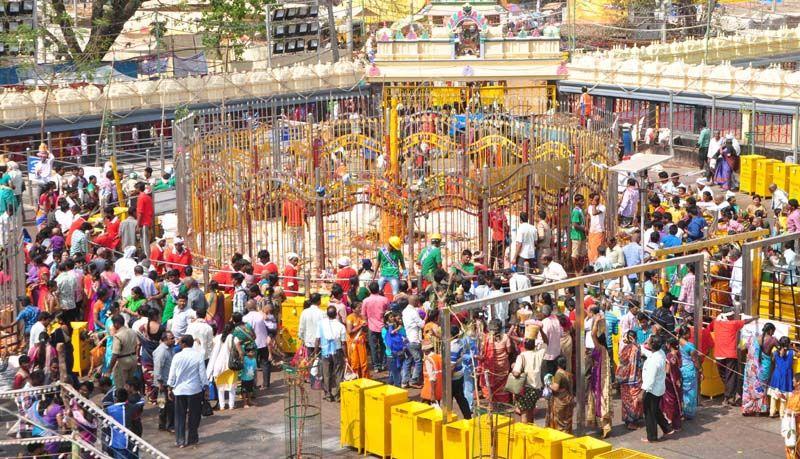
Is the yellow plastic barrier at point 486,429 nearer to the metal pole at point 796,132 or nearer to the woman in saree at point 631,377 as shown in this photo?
the woman in saree at point 631,377

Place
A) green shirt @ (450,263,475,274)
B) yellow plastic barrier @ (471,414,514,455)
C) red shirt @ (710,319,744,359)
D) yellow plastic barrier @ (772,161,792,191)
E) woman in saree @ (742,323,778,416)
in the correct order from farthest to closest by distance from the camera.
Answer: yellow plastic barrier @ (772,161,792,191) → green shirt @ (450,263,475,274) → red shirt @ (710,319,744,359) → woman in saree @ (742,323,778,416) → yellow plastic barrier @ (471,414,514,455)

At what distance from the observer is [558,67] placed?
32.9 meters

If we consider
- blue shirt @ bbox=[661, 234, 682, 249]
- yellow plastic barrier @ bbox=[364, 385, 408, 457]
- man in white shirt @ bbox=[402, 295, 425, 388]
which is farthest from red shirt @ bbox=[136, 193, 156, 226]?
yellow plastic barrier @ bbox=[364, 385, 408, 457]

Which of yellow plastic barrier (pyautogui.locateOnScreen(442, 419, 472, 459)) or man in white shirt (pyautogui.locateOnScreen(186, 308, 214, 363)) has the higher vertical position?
man in white shirt (pyautogui.locateOnScreen(186, 308, 214, 363))

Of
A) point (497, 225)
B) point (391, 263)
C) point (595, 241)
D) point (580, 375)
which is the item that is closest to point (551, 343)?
point (580, 375)

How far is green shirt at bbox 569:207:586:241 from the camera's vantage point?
A: 21.6 m

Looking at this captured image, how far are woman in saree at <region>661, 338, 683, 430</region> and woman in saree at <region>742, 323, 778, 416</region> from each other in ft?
2.95

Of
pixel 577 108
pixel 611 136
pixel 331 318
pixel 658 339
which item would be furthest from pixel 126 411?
pixel 577 108

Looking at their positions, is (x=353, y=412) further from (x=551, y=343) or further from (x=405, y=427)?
(x=551, y=343)

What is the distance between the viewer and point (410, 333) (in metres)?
16.8

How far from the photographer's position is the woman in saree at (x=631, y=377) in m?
15.7

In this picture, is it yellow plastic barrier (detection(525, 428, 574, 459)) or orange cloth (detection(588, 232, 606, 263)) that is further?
orange cloth (detection(588, 232, 606, 263))

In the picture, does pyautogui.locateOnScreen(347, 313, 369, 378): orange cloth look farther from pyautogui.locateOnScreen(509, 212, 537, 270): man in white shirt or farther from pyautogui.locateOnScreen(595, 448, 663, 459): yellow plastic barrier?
pyautogui.locateOnScreen(595, 448, 663, 459): yellow plastic barrier

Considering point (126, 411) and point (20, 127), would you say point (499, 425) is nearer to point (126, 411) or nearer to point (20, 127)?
point (126, 411)
